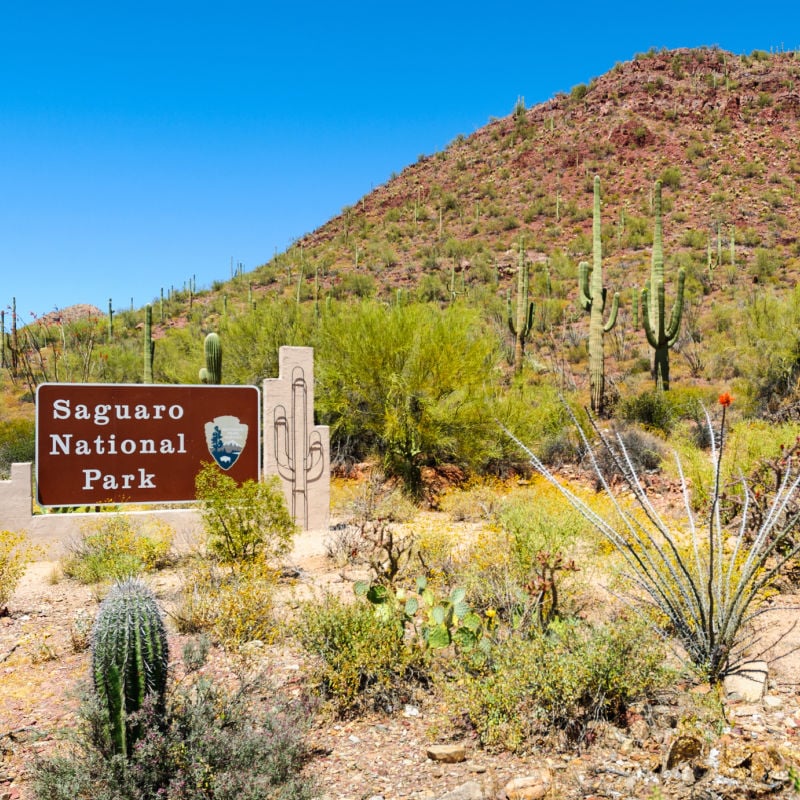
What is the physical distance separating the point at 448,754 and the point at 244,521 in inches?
197

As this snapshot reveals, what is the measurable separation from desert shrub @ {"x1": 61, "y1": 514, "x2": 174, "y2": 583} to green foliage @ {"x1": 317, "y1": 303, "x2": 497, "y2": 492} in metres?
5.27

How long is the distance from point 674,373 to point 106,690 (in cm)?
2465

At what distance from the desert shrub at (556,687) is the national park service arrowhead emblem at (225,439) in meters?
6.64

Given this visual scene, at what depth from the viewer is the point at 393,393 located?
14.2m

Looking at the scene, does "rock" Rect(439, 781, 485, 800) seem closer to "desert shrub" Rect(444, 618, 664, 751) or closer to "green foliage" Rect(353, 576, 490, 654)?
"desert shrub" Rect(444, 618, 664, 751)

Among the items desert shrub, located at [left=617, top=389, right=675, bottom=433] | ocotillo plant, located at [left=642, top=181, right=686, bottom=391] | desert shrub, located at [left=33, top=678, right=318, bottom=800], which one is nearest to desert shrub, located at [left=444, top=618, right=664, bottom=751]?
desert shrub, located at [left=33, top=678, right=318, bottom=800]

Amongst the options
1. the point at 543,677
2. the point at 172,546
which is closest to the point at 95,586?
the point at 172,546

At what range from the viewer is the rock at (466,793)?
3.73 m

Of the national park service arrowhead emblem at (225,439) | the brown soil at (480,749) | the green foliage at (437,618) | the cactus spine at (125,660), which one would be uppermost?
the national park service arrowhead emblem at (225,439)

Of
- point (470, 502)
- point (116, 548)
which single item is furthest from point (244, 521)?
point (470, 502)

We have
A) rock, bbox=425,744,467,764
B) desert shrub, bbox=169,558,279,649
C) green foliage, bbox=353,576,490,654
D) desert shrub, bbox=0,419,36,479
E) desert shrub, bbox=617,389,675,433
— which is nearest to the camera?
rock, bbox=425,744,467,764

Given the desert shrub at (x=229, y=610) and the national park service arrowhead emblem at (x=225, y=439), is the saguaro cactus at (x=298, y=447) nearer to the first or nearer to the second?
the national park service arrowhead emblem at (x=225, y=439)

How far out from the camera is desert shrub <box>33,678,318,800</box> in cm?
367

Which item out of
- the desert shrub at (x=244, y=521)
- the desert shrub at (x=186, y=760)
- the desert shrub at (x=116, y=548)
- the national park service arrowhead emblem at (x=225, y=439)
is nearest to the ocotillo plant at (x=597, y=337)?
the national park service arrowhead emblem at (x=225, y=439)
